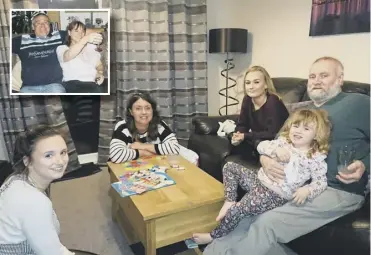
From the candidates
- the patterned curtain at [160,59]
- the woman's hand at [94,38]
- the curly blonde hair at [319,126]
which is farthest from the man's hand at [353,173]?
the woman's hand at [94,38]

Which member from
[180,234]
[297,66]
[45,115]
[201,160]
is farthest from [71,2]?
[180,234]

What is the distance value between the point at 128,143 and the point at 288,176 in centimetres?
112

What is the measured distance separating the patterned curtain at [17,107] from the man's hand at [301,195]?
6.82ft

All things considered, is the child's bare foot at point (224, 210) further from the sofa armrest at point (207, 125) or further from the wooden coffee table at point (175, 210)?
the sofa armrest at point (207, 125)

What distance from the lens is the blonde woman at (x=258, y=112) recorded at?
6.09ft

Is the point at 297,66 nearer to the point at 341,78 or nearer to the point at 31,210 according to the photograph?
the point at 341,78

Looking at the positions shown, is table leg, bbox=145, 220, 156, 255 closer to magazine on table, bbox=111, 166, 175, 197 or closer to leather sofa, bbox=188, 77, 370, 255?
magazine on table, bbox=111, 166, 175, 197

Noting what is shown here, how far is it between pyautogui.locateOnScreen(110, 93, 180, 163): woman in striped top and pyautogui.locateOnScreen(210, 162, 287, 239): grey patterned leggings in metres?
0.64

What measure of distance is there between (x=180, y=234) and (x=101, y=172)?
164 cm

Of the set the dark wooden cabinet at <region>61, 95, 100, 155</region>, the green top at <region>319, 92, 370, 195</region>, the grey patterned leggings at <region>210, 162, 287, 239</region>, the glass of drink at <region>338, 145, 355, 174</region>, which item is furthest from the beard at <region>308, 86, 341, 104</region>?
the dark wooden cabinet at <region>61, 95, 100, 155</region>

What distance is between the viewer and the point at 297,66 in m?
2.08

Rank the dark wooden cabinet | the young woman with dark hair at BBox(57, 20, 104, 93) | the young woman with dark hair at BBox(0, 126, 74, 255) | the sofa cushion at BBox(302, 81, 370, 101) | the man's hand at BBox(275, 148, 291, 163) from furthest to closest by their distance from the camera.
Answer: the dark wooden cabinet
the young woman with dark hair at BBox(57, 20, 104, 93)
the man's hand at BBox(275, 148, 291, 163)
the sofa cushion at BBox(302, 81, 370, 101)
the young woman with dark hair at BBox(0, 126, 74, 255)

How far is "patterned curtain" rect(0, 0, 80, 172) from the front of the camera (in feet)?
8.20

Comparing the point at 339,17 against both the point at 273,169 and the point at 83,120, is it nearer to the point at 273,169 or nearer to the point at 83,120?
the point at 273,169
